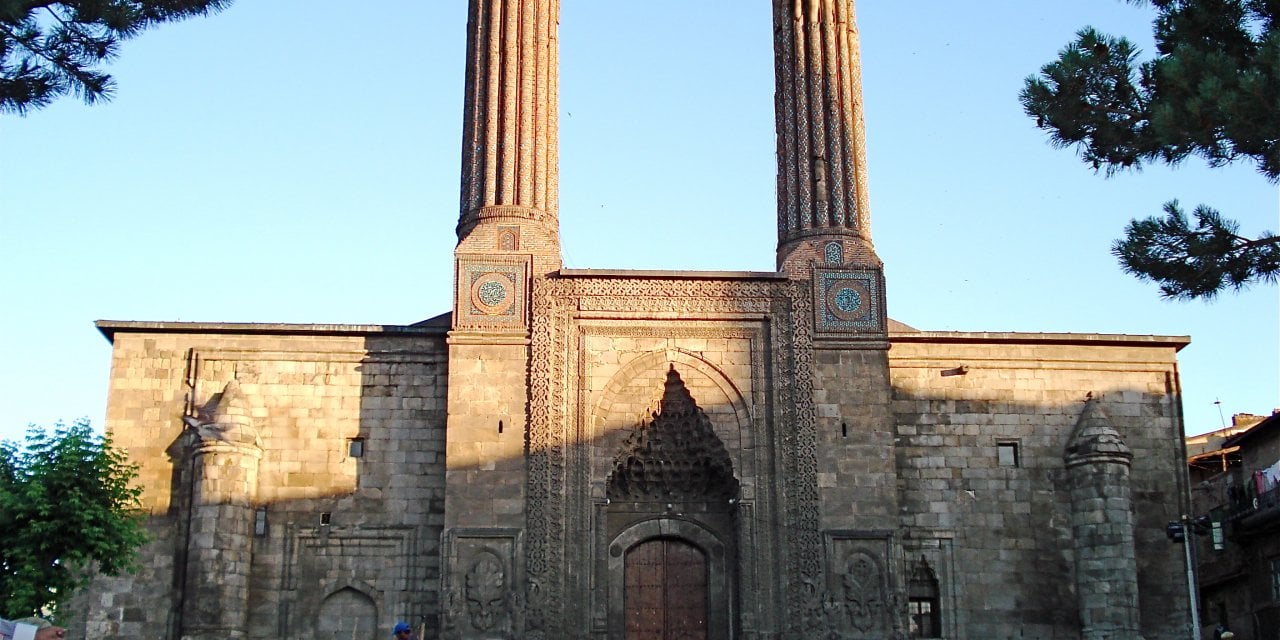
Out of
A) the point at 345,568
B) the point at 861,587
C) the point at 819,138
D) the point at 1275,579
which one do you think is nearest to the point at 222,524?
the point at 345,568

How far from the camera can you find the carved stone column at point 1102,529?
22125mm

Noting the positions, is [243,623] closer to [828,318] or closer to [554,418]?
[554,418]

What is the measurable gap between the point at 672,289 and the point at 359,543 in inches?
237

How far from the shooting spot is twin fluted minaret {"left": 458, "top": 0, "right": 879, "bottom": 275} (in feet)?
78.1

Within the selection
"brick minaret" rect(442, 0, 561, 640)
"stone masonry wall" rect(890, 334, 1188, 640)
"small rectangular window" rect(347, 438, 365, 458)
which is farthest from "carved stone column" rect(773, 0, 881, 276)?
"small rectangular window" rect(347, 438, 365, 458)

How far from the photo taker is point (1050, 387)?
2397 centimetres

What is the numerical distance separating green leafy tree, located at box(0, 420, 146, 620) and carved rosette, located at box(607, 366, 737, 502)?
717 cm

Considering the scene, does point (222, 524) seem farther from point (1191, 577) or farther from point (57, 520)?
point (1191, 577)

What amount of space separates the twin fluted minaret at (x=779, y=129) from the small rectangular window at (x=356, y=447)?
327 centimetres

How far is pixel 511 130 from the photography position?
2402cm

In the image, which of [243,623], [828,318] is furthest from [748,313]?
[243,623]

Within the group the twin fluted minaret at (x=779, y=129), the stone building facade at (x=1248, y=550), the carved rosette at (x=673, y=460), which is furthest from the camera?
the stone building facade at (x=1248, y=550)

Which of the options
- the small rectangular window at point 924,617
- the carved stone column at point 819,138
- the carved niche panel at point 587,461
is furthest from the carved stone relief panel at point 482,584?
the carved stone column at point 819,138

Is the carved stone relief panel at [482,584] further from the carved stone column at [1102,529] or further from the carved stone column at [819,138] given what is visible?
the carved stone column at [1102,529]
